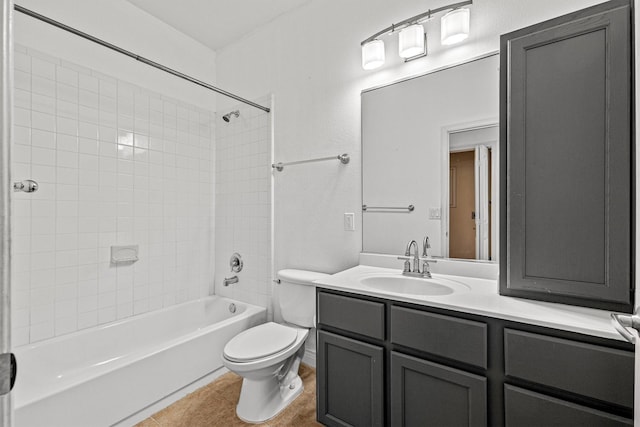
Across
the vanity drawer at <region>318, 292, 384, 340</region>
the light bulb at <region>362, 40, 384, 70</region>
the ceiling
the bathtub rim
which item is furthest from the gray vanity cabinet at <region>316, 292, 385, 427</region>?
the ceiling

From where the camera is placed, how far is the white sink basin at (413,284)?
151 centimetres

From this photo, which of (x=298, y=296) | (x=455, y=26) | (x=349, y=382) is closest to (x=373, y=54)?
(x=455, y=26)

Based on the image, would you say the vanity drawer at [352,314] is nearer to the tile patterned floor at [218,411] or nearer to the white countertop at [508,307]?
the white countertop at [508,307]

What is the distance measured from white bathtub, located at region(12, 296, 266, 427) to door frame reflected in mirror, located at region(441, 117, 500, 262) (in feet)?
5.07

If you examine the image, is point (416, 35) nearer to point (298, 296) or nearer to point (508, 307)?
point (508, 307)

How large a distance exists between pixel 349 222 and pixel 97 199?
5.55 ft

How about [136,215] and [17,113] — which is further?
[136,215]

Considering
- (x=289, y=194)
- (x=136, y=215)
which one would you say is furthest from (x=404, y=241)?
(x=136, y=215)

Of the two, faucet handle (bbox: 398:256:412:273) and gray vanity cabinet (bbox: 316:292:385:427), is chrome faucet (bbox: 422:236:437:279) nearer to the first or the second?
faucet handle (bbox: 398:256:412:273)

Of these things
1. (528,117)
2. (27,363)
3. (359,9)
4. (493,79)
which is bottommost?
(27,363)

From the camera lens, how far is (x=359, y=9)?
1.97m

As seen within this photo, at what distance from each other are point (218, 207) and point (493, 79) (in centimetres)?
230

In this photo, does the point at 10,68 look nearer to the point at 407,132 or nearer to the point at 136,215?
the point at 407,132

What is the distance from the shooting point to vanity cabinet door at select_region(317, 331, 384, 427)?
138 cm
